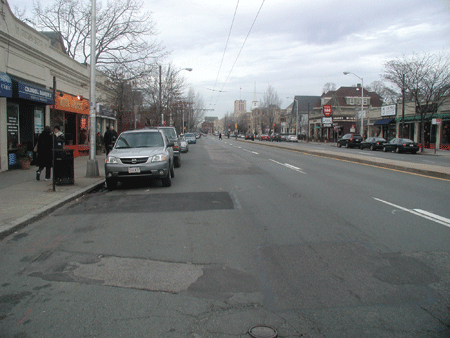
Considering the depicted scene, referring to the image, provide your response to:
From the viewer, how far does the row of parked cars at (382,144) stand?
33188 millimetres

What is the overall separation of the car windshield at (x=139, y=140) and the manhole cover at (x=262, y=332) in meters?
9.47

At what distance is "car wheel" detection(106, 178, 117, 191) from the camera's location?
11036 millimetres

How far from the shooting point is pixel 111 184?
36.8ft

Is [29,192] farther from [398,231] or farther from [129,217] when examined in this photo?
[398,231]

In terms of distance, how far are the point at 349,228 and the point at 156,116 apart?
95.4 ft

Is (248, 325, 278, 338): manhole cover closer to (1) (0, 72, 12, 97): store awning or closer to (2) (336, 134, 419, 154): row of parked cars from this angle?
(1) (0, 72, 12, 97): store awning

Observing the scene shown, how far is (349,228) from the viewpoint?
648 cm

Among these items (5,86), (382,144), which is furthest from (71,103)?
(382,144)

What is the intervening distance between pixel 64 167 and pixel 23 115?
21.6 ft

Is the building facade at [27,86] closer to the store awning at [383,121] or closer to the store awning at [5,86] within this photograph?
the store awning at [5,86]

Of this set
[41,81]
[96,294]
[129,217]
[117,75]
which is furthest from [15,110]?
[96,294]

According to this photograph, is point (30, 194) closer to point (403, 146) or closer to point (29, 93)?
point (29, 93)

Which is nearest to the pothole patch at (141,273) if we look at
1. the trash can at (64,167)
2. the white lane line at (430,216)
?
the white lane line at (430,216)

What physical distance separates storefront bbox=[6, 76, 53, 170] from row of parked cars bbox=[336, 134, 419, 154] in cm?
2923
